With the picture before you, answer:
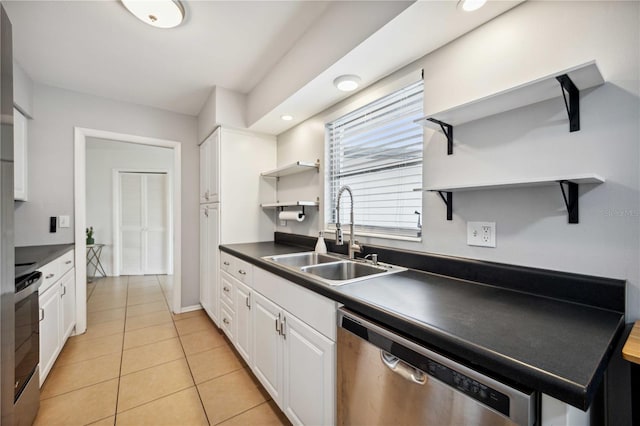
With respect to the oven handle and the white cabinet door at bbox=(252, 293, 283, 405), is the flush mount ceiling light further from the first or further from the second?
the white cabinet door at bbox=(252, 293, 283, 405)

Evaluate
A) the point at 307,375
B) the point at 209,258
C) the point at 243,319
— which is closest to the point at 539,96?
the point at 307,375

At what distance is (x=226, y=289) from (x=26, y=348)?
1.24m

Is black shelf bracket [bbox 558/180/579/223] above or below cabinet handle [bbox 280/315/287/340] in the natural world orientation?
above

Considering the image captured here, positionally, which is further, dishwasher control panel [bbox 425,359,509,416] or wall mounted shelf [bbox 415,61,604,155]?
wall mounted shelf [bbox 415,61,604,155]

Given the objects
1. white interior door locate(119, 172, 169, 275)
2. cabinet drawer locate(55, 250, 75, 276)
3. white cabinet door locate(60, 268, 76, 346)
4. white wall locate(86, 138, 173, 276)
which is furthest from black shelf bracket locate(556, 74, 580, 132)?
white interior door locate(119, 172, 169, 275)

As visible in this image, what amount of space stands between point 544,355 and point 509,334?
11 centimetres

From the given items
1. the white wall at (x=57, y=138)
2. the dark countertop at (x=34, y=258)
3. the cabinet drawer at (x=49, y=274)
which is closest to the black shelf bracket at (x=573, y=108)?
the dark countertop at (x=34, y=258)

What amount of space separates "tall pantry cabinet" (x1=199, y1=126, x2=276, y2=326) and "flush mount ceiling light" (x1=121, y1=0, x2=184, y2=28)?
108 cm

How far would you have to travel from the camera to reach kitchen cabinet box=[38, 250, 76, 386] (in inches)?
69.8

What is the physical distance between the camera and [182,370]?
6.70 ft

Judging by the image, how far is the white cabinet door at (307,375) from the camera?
1.16 m

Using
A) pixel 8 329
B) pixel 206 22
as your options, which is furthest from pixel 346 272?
pixel 206 22

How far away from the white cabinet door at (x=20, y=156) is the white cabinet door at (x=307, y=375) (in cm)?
258

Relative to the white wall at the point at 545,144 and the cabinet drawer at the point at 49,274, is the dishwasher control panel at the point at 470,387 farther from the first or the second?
the cabinet drawer at the point at 49,274
